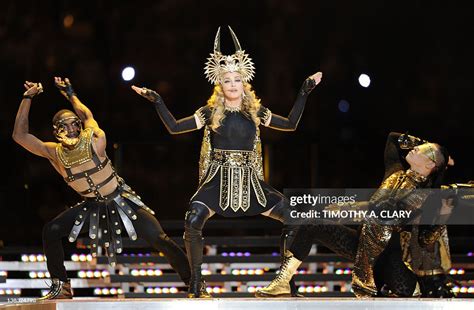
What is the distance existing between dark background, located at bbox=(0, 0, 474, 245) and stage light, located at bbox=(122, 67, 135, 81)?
5cm

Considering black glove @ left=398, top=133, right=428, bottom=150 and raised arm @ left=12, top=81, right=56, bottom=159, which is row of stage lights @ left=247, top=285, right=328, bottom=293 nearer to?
black glove @ left=398, top=133, right=428, bottom=150

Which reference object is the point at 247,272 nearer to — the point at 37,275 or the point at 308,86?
the point at 37,275

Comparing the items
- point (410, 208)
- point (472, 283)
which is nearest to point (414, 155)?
point (410, 208)

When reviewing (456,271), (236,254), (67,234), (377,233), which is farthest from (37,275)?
(456,271)

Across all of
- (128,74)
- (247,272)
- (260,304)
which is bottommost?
(260,304)

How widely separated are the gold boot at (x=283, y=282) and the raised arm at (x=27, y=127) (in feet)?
5.89

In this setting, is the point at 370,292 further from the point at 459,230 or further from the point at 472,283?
the point at 459,230

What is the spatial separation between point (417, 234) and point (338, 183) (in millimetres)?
2918

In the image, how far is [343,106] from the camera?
9.64 metres

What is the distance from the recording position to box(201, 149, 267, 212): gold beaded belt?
6.72m

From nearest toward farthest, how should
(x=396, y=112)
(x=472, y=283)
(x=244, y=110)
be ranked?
(x=244, y=110) → (x=472, y=283) → (x=396, y=112)

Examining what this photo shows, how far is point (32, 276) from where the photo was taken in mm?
8781

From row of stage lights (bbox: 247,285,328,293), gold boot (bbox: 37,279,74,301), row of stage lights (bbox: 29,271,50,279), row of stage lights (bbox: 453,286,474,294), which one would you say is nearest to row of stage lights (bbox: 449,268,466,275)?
row of stage lights (bbox: 453,286,474,294)

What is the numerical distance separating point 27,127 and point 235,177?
1537 millimetres
